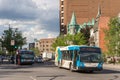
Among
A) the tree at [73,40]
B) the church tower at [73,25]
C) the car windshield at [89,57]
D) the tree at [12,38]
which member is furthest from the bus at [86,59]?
the church tower at [73,25]

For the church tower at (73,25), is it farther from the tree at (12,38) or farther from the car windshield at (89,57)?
the car windshield at (89,57)

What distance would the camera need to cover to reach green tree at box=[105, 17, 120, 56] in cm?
7469

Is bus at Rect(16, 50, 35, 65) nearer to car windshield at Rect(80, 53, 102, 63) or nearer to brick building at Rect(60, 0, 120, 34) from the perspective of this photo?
car windshield at Rect(80, 53, 102, 63)

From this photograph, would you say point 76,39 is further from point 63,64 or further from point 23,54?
point 63,64

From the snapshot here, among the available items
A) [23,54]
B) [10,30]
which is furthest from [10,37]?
[23,54]

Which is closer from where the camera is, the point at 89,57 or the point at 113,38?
the point at 89,57

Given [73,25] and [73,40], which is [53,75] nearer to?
[73,40]

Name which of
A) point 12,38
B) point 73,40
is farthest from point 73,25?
point 12,38

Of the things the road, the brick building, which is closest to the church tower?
the brick building

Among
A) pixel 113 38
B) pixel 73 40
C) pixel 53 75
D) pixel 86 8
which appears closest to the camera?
pixel 53 75

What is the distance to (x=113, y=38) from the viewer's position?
7481 cm

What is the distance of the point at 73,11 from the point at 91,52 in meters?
132

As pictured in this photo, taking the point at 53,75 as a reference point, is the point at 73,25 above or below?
above

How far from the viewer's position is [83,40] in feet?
389
